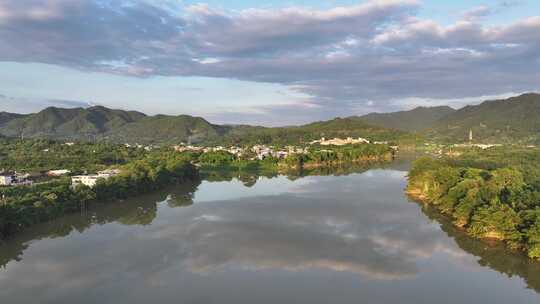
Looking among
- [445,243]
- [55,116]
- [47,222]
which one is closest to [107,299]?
[47,222]

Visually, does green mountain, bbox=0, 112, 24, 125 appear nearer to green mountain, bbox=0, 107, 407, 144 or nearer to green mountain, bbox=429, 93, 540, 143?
green mountain, bbox=0, 107, 407, 144

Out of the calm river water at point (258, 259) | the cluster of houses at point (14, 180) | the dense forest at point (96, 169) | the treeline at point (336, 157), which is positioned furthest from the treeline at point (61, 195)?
the treeline at point (336, 157)

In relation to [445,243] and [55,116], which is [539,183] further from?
[55,116]

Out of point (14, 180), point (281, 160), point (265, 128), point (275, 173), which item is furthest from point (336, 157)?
point (265, 128)

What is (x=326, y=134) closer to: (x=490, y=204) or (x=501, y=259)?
(x=490, y=204)

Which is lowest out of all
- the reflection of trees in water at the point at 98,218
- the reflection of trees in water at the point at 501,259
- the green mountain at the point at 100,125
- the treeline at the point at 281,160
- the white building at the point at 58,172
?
the reflection of trees in water at the point at 501,259

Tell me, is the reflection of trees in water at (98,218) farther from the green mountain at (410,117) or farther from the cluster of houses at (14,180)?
the green mountain at (410,117)

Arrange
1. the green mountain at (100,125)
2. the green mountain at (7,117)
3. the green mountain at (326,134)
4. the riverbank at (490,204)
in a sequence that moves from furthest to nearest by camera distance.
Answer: the green mountain at (7,117) → the green mountain at (100,125) → the green mountain at (326,134) → the riverbank at (490,204)
